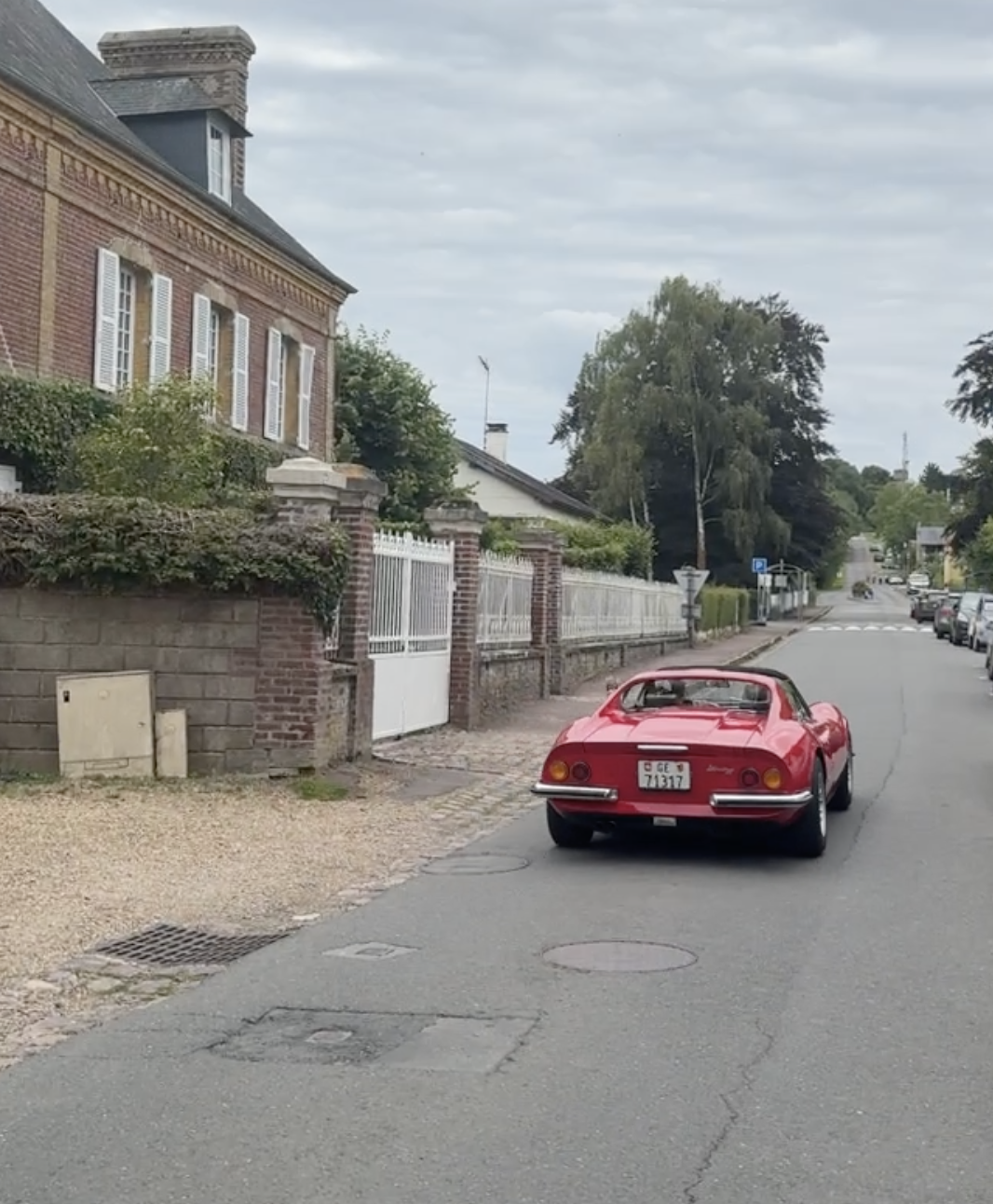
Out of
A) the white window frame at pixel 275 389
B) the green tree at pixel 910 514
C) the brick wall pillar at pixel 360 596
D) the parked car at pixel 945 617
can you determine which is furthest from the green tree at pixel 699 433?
the green tree at pixel 910 514

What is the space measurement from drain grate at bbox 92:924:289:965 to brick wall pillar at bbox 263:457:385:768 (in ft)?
15.6

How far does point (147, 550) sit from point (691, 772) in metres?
5.16

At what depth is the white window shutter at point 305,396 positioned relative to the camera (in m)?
31.7

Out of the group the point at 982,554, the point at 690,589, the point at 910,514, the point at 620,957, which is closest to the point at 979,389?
the point at 982,554

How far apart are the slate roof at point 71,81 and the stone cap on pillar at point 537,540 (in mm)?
7941

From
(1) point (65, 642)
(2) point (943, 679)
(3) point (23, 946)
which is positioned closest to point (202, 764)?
(1) point (65, 642)

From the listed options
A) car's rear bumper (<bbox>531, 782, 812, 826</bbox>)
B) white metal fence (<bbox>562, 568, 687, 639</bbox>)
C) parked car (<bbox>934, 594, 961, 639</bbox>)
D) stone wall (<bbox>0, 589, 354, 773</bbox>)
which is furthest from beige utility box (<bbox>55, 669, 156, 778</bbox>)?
parked car (<bbox>934, 594, 961, 639</bbox>)

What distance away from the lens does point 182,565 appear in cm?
1277

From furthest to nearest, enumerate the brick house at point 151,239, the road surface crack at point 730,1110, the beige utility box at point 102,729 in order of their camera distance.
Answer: the brick house at point 151,239 → the beige utility box at point 102,729 → the road surface crack at point 730,1110

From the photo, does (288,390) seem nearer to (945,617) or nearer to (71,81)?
(71,81)

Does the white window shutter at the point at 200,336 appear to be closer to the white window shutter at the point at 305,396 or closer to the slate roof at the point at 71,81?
the slate roof at the point at 71,81

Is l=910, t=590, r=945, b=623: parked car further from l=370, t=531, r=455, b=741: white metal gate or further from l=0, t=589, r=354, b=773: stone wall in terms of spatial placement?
l=0, t=589, r=354, b=773: stone wall

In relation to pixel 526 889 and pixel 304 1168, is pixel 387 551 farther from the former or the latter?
pixel 304 1168

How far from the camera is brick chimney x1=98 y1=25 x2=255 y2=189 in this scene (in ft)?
96.7
